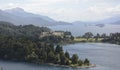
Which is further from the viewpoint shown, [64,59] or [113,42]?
[113,42]

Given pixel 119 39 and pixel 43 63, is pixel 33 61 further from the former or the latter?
pixel 119 39

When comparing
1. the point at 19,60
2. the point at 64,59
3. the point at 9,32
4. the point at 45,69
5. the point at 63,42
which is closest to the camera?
the point at 45,69

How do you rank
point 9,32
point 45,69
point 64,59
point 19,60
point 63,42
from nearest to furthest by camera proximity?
point 45,69 < point 64,59 < point 19,60 < point 63,42 < point 9,32

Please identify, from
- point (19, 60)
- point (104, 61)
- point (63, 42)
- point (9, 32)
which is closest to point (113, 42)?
point (63, 42)

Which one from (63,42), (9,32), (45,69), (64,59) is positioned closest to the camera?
(45,69)

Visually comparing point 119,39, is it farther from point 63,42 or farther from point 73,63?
point 73,63

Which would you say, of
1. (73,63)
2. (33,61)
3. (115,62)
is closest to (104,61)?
(115,62)

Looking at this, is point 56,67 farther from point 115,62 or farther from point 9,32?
point 9,32

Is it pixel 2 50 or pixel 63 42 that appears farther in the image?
pixel 63 42
